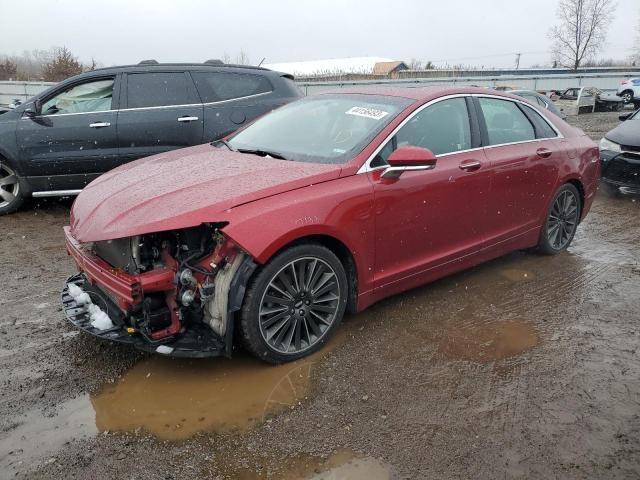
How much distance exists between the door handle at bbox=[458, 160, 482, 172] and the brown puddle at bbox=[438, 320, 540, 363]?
115 centimetres

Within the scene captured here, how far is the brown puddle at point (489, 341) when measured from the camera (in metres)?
3.34

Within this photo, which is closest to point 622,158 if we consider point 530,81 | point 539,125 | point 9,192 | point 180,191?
point 539,125

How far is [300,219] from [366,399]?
106 cm

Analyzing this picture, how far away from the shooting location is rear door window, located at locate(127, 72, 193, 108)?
634 cm

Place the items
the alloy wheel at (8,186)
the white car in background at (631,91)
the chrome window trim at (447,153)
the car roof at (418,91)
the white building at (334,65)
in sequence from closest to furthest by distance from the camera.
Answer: the chrome window trim at (447,153), the car roof at (418,91), the alloy wheel at (8,186), the white car in background at (631,91), the white building at (334,65)

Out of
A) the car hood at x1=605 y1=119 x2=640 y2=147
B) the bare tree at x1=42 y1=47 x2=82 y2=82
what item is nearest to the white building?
the bare tree at x1=42 y1=47 x2=82 y2=82

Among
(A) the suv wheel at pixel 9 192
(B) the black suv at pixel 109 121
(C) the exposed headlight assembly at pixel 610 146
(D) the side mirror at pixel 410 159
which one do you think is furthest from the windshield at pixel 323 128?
(C) the exposed headlight assembly at pixel 610 146

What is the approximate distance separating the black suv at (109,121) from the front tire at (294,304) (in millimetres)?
3776

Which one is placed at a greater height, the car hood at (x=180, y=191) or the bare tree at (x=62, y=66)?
the bare tree at (x=62, y=66)

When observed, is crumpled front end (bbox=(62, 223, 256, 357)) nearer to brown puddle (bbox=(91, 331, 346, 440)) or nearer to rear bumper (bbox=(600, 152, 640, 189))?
brown puddle (bbox=(91, 331, 346, 440))

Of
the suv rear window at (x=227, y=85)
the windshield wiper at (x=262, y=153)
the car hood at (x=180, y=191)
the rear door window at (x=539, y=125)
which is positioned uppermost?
the suv rear window at (x=227, y=85)

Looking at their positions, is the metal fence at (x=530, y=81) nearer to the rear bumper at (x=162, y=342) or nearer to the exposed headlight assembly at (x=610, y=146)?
the exposed headlight assembly at (x=610, y=146)

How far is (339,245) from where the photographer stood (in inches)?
130

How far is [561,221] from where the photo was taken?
5.07m
